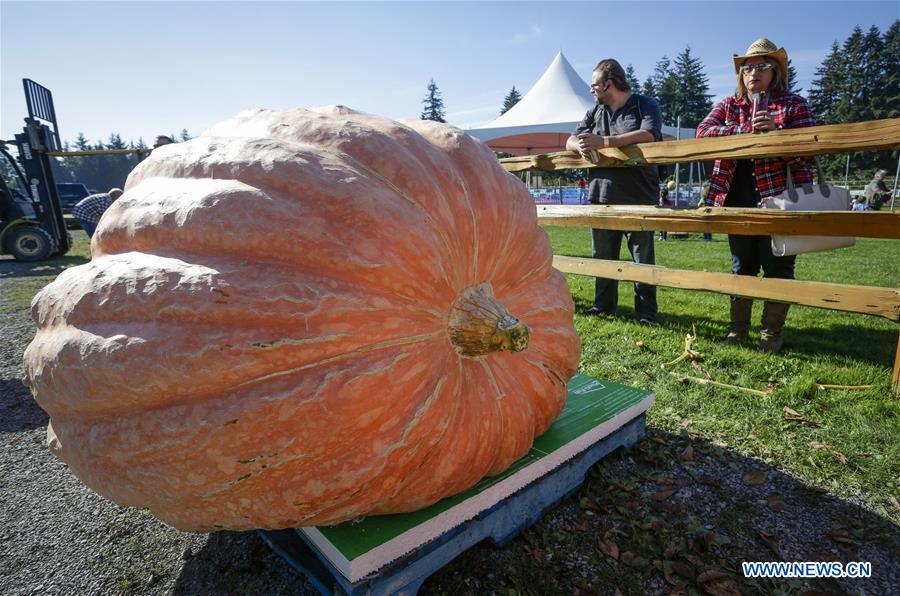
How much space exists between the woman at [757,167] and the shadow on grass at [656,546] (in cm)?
190

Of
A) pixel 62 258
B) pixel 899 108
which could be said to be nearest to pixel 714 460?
pixel 62 258

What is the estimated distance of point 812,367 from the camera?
329 centimetres

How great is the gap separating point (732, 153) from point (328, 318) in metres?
3.26


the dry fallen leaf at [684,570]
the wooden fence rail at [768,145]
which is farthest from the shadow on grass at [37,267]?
the dry fallen leaf at [684,570]

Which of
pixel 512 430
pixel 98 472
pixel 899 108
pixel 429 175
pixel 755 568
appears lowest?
pixel 755 568

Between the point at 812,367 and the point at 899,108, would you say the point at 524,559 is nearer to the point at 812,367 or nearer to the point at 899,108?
the point at 812,367

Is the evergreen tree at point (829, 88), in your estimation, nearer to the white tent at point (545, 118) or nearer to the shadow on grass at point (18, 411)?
the white tent at point (545, 118)

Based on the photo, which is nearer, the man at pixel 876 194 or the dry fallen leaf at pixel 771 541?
the dry fallen leaf at pixel 771 541

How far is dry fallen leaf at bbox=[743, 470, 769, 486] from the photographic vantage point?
2.16 meters

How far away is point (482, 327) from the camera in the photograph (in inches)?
57.6

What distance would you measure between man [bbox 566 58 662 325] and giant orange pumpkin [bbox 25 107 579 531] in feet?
10.2

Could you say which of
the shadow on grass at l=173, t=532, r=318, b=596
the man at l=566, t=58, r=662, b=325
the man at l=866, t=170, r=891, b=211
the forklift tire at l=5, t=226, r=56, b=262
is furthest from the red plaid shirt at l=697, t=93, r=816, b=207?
the man at l=866, t=170, r=891, b=211

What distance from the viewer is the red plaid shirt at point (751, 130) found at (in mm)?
3373

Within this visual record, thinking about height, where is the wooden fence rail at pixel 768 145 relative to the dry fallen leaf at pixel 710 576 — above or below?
above
